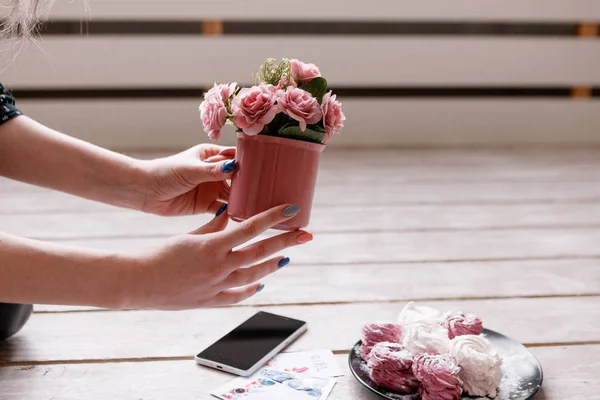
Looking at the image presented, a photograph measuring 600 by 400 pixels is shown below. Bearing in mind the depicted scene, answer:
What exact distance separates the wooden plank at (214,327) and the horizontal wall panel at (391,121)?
1930mm

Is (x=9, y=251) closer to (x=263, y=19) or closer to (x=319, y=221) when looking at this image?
(x=319, y=221)

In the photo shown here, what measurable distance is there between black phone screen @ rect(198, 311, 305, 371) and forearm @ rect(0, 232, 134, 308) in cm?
29

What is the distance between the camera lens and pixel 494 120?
353cm

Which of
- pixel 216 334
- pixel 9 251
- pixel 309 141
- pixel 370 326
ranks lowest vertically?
pixel 216 334

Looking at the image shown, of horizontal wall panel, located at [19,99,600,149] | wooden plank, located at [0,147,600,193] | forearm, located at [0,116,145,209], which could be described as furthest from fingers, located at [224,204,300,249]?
horizontal wall panel, located at [19,99,600,149]

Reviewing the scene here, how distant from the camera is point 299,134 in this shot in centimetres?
108

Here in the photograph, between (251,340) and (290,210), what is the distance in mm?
328

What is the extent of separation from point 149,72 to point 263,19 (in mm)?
602

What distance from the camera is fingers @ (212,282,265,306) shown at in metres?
1.07

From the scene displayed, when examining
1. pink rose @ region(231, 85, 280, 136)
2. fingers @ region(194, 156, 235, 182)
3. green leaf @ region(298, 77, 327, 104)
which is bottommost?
fingers @ region(194, 156, 235, 182)

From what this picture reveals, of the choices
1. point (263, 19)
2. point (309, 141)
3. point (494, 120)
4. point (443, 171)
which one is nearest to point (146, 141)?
point (263, 19)

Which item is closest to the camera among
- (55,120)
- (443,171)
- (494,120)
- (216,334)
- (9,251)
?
(9,251)

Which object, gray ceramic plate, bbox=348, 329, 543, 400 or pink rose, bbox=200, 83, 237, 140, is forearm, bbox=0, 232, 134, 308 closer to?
pink rose, bbox=200, 83, 237, 140

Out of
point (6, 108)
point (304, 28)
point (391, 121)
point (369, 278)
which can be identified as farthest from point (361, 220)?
point (304, 28)
